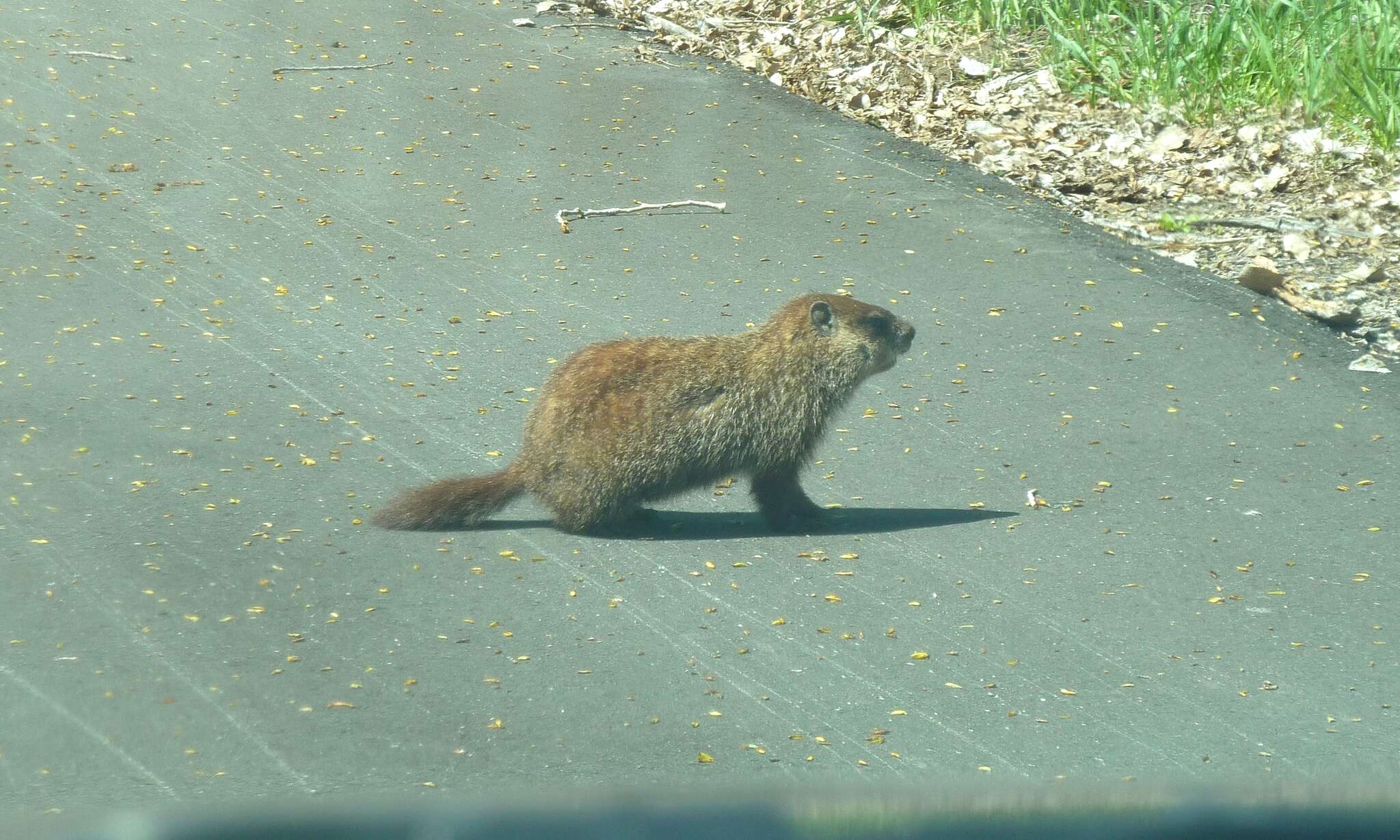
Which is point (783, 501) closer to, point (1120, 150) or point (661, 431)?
point (661, 431)

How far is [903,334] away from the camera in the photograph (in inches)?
282

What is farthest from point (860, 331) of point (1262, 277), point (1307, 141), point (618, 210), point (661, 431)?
point (1307, 141)

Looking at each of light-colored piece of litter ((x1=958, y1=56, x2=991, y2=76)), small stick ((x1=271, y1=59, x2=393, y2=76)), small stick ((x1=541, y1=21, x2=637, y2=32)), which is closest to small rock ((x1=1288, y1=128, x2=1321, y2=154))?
light-colored piece of litter ((x1=958, y1=56, x2=991, y2=76))

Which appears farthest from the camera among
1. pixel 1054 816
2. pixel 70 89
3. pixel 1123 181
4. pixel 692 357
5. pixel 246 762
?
pixel 70 89

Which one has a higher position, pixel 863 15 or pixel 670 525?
pixel 863 15

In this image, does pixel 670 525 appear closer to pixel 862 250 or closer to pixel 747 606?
pixel 747 606

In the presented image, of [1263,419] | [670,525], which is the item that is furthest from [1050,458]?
[670,525]

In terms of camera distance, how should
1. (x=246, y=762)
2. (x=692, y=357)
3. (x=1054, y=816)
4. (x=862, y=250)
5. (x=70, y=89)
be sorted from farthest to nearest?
(x=70, y=89)
(x=862, y=250)
(x=692, y=357)
(x=246, y=762)
(x=1054, y=816)

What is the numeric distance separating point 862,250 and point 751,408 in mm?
3711

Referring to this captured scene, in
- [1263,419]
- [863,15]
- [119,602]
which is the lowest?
[119,602]

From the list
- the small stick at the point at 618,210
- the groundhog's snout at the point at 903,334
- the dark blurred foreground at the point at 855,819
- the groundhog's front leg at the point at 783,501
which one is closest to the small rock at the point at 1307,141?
the small stick at the point at 618,210

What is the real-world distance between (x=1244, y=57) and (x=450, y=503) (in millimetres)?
8258

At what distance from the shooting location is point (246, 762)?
4465mm

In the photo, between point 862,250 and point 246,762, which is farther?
point 862,250
